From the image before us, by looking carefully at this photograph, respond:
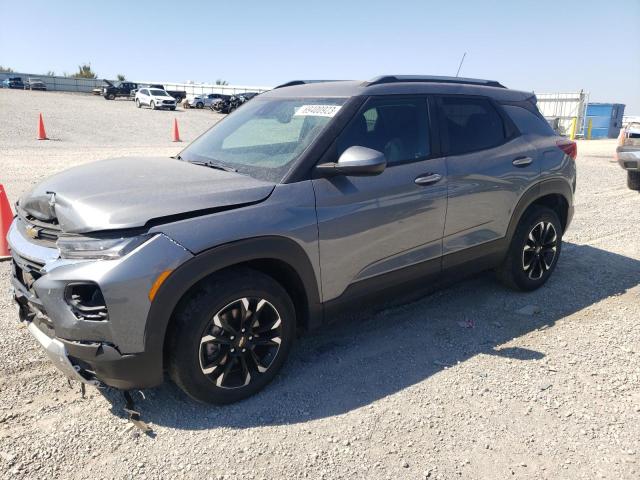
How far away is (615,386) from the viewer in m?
3.32

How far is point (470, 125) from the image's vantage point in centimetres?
413

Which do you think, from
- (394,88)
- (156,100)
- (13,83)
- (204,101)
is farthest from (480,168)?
(13,83)

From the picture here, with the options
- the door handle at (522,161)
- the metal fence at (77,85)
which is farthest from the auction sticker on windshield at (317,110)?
the metal fence at (77,85)

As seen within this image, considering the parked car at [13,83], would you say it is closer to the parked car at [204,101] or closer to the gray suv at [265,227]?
the parked car at [204,101]

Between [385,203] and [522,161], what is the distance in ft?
5.57

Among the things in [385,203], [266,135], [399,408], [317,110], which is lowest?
[399,408]

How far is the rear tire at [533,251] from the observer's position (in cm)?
457

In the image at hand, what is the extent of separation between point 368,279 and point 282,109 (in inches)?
57.0

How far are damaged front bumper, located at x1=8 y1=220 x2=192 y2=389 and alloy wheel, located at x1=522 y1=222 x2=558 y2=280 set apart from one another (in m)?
3.34

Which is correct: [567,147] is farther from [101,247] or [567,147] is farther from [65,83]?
[65,83]

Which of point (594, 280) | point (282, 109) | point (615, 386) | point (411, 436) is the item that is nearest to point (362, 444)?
point (411, 436)

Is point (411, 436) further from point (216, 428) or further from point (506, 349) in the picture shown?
point (506, 349)

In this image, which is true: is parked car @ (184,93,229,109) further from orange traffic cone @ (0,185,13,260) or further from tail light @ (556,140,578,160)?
tail light @ (556,140,578,160)

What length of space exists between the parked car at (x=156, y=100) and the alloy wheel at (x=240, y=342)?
36400mm
